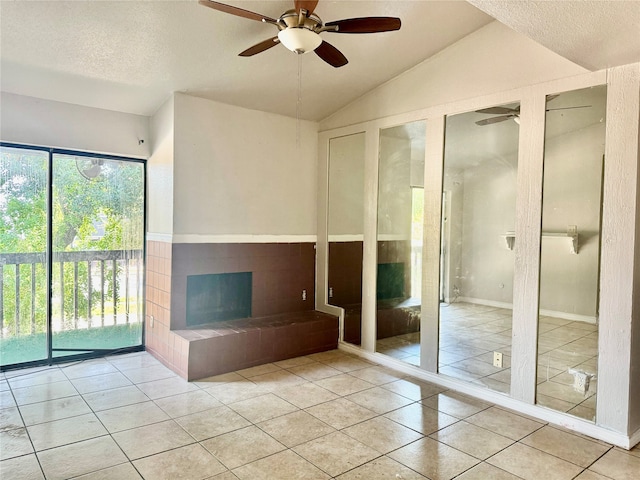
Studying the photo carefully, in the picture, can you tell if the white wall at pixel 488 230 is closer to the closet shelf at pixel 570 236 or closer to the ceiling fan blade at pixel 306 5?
the closet shelf at pixel 570 236

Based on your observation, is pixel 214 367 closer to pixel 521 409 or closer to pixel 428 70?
pixel 521 409

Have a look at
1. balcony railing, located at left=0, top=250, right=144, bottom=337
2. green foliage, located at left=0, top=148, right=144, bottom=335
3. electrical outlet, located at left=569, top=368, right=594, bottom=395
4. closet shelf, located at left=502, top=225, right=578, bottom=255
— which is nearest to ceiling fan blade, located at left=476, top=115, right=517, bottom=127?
closet shelf, located at left=502, top=225, right=578, bottom=255

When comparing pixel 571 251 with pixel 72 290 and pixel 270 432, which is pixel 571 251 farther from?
pixel 72 290

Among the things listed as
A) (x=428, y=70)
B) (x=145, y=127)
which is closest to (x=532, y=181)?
(x=428, y=70)

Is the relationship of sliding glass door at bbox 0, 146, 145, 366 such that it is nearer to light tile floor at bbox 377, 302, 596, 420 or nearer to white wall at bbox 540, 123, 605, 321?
light tile floor at bbox 377, 302, 596, 420

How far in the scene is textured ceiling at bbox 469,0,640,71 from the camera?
80.9 inches

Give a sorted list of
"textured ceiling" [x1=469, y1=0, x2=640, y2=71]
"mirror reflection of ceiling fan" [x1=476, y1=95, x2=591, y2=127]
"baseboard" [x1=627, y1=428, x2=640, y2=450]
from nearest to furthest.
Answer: "textured ceiling" [x1=469, y1=0, x2=640, y2=71] < "baseboard" [x1=627, y1=428, x2=640, y2=450] < "mirror reflection of ceiling fan" [x1=476, y1=95, x2=591, y2=127]

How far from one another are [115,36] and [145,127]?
4.86ft

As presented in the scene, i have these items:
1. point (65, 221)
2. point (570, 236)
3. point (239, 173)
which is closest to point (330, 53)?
point (239, 173)

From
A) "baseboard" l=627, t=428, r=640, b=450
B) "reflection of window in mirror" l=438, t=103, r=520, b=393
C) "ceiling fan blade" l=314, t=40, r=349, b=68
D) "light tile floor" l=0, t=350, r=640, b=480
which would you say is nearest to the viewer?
"light tile floor" l=0, t=350, r=640, b=480

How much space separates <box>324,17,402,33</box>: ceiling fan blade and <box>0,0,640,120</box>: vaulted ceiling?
54 centimetres

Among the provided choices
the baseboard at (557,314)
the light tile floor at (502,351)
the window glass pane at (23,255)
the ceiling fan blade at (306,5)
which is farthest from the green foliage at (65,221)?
the baseboard at (557,314)

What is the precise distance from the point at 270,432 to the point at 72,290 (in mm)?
2658

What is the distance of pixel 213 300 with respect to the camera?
440 cm
